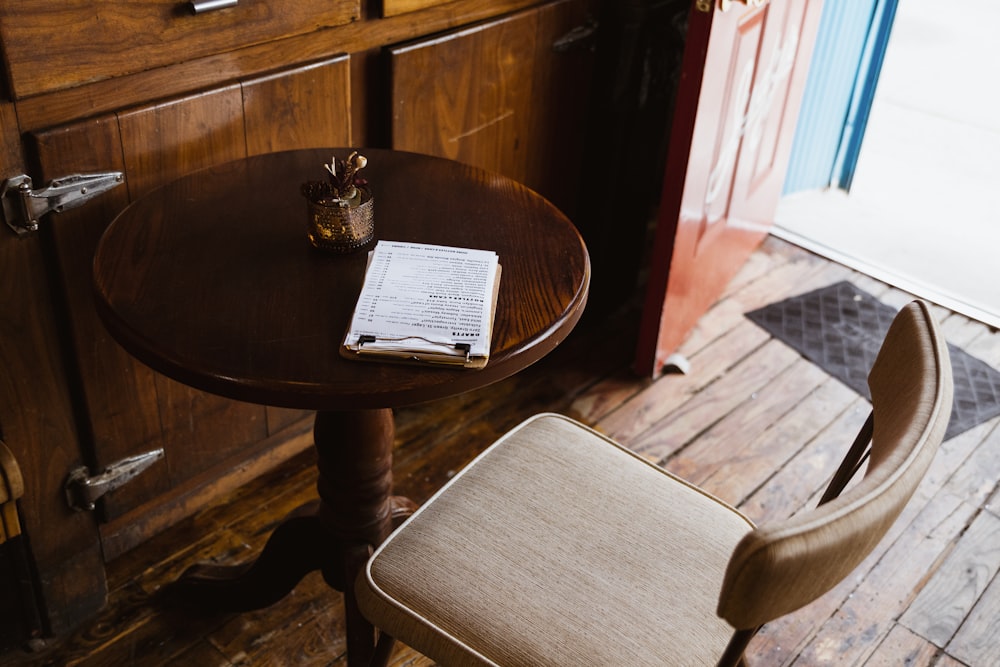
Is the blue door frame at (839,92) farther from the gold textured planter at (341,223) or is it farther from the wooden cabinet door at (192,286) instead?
the gold textured planter at (341,223)

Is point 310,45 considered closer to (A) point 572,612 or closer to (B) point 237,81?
(B) point 237,81

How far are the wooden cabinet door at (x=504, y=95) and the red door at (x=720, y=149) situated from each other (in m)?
0.29

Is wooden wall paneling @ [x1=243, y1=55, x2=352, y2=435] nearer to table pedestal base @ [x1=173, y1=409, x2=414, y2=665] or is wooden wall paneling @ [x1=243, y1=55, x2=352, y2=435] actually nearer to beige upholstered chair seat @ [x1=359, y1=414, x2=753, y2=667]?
table pedestal base @ [x1=173, y1=409, x2=414, y2=665]

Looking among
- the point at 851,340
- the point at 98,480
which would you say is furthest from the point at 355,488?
the point at 851,340

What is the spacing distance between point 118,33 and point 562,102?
3.79 feet

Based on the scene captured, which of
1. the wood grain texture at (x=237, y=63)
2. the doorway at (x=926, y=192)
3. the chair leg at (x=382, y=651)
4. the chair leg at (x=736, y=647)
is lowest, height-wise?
the doorway at (x=926, y=192)

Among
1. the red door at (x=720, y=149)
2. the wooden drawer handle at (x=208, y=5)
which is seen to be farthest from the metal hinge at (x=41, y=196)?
the red door at (x=720, y=149)

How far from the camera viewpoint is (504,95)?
7.16 feet

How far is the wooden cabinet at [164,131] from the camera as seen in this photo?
4.81 ft

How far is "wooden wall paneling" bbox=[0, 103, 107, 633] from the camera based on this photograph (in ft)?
4.98

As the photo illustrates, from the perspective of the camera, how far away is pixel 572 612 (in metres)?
1.25

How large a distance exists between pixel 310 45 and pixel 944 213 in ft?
8.59

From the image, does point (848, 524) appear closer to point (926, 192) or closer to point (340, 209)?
point (340, 209)

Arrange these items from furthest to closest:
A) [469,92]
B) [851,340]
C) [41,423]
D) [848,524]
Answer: [851,340], [469,92], [41,423], [848,524]
